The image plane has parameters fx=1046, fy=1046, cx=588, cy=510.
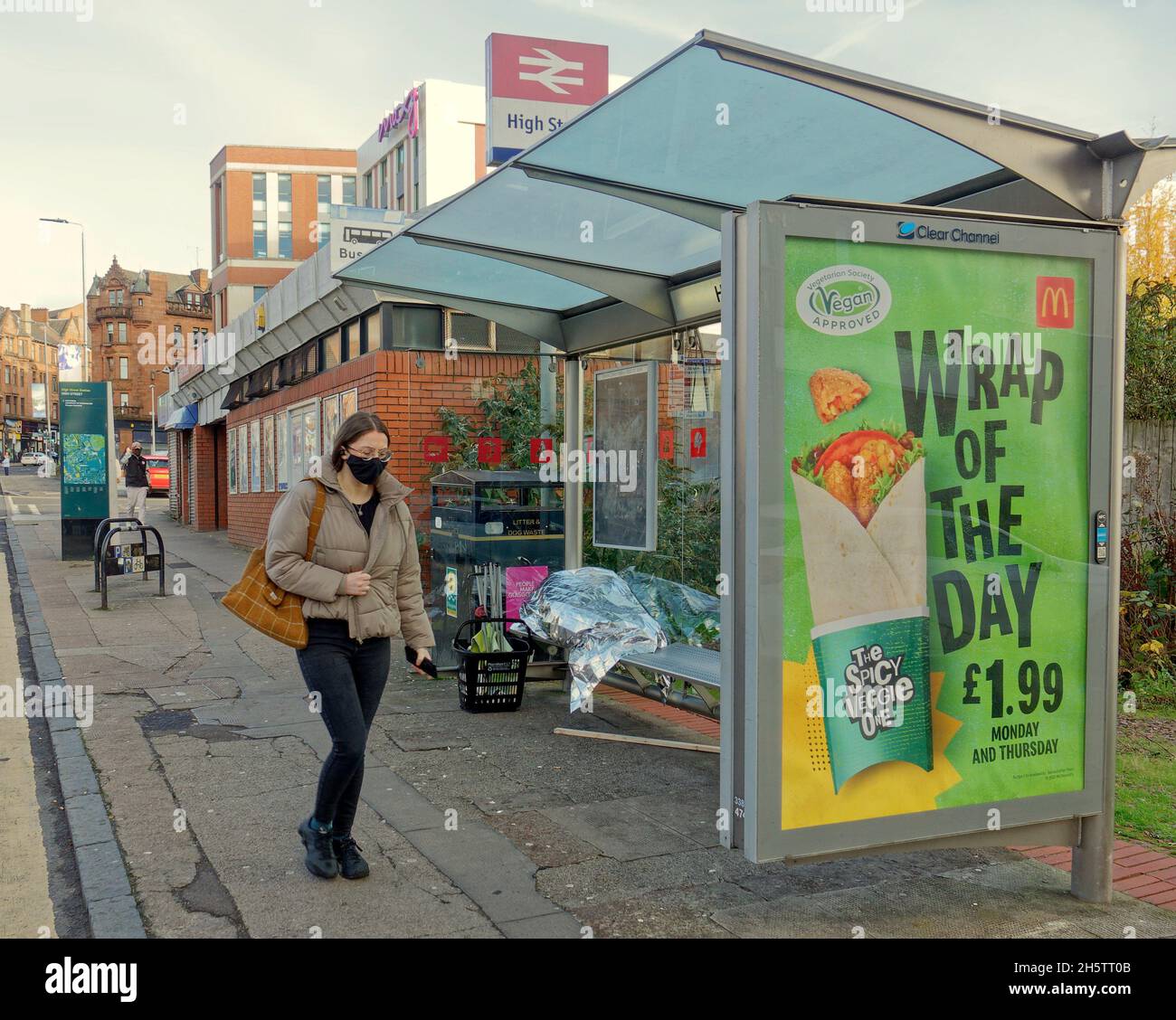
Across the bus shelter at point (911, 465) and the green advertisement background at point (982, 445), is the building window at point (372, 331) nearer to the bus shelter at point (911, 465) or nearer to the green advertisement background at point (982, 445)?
the bus shelter at point (911, 465)

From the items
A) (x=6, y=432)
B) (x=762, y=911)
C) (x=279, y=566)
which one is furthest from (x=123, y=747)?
(x=6, y=432)

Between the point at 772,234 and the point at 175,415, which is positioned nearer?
the point at 772,234

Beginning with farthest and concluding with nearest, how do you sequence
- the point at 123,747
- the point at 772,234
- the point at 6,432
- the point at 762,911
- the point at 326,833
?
the point at 6,432 < the point at 123,747 < the point at 326,833 < the point at 762,911 < the point at 772,234

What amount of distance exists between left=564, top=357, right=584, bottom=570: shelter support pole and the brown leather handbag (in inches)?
151

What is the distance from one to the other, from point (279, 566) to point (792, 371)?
2.06 m

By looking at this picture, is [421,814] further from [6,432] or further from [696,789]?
[6,432]

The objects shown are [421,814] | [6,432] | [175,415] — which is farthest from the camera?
[6,432]

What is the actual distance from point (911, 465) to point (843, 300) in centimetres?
65

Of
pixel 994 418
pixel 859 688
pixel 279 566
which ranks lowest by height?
pixel 859 688

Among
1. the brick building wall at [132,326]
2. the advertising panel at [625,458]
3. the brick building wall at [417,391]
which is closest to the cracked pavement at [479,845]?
the advertising panel at [625,458]

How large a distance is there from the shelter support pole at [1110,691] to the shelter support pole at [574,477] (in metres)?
4.26

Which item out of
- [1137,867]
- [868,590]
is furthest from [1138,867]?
[868,590]

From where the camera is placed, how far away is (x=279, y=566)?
13.2ft

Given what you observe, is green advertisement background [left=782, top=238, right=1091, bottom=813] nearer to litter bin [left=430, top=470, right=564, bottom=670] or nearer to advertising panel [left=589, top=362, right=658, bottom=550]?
advertising panel [left=589, top=362, right=658, bottom=550]
